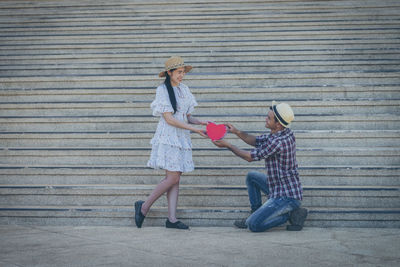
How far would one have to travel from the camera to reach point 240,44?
8.22m

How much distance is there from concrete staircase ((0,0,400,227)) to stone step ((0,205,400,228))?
0.04 ft

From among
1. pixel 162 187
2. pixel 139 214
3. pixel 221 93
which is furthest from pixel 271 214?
pixel 221 93

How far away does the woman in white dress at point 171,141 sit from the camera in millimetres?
5004

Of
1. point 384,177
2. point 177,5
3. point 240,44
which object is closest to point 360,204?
point 384,177

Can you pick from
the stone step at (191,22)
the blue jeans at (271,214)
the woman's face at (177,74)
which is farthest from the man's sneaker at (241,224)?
the stone step at (191,22)

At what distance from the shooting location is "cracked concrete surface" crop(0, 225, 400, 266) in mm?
3643

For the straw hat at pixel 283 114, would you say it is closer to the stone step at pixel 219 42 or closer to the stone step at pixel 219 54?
the stone step at pixel 219 54

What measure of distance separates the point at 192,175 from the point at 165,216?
693mm

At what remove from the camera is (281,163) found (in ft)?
16.2

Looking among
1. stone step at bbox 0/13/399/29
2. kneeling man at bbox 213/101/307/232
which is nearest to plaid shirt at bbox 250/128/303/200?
kneeling man at bbox 213/101/307/232

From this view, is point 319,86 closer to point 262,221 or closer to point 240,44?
point 240,44

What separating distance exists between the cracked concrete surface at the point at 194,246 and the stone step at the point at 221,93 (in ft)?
7.79

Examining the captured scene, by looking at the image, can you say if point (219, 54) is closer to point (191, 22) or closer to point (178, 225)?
point (191, 22)

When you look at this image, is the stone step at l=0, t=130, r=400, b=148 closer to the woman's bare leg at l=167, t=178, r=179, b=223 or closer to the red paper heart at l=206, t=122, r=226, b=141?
the woman's bare leg at l=167, t=178, r=179, b=223
